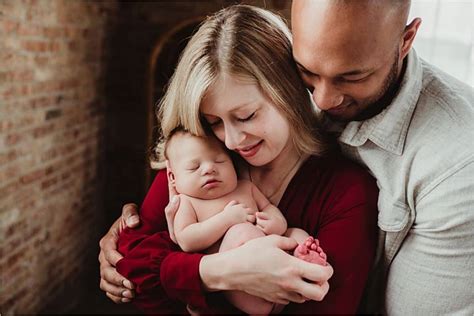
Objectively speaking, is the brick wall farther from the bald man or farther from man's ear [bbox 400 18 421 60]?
man's ear [bbox 400 18 421 60]

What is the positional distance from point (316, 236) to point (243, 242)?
0.23m

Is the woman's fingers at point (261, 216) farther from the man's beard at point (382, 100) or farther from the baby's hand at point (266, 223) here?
the man's beard at point (382, 100)

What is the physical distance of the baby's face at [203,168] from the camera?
157 cm

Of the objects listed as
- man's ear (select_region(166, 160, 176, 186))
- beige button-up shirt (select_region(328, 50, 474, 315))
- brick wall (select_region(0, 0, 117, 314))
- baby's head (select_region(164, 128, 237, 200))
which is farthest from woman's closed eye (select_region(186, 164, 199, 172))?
brick wall (select_region(0, 0, 117, 314))

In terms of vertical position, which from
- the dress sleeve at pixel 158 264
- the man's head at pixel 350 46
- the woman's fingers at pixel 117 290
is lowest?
the woman's fingers at pixel 117 290

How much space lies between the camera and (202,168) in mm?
1562

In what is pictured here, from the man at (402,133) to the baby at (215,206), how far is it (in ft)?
0.98

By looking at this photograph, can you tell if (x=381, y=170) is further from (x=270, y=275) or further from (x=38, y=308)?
(x=38, y=308)

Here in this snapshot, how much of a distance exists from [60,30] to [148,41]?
73 centimetres

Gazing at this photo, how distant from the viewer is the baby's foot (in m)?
1.40

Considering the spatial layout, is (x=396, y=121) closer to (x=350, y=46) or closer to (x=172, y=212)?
(x=350, y=46)

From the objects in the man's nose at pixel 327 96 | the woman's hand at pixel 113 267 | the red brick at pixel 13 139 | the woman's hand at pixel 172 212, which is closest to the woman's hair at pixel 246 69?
the man's nose at pixel 327 96

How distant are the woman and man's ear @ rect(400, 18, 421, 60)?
31cm

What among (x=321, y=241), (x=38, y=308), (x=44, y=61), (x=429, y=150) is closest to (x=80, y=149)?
(x=44, y=61)
